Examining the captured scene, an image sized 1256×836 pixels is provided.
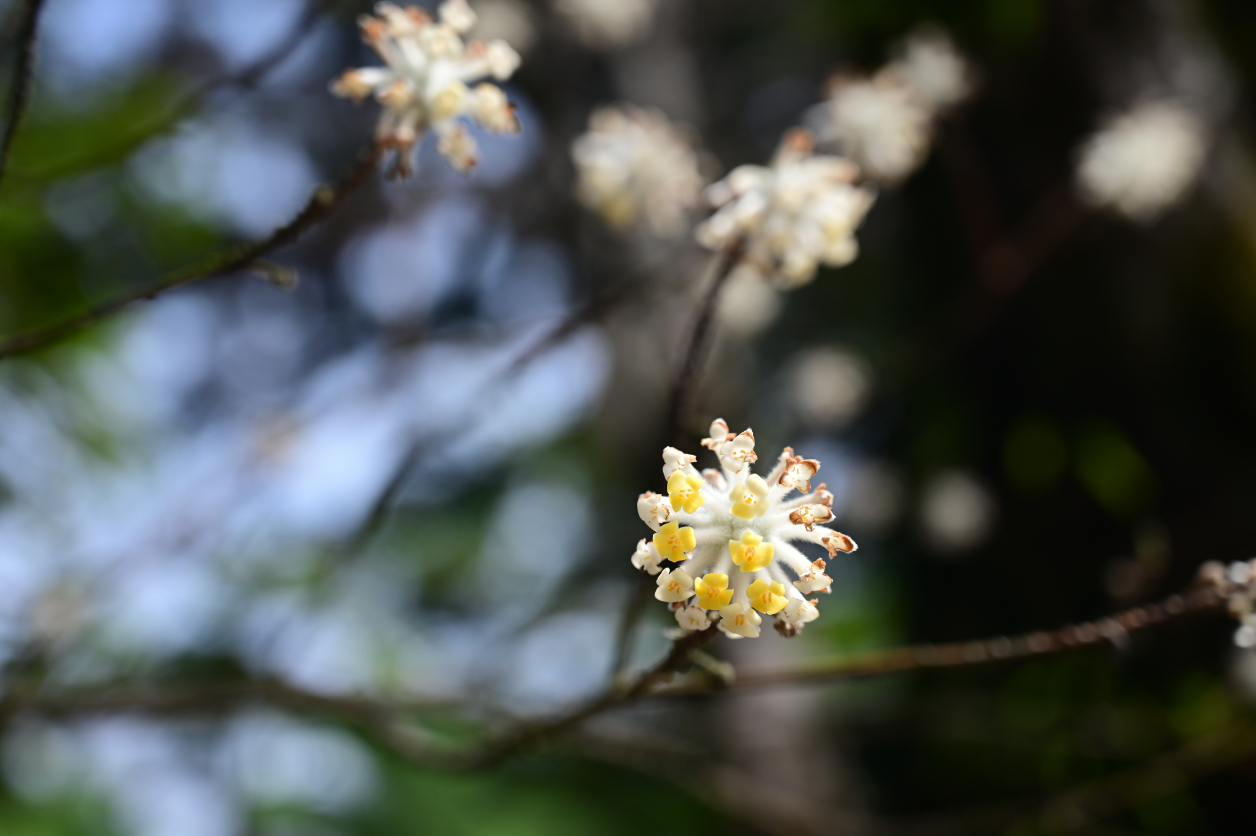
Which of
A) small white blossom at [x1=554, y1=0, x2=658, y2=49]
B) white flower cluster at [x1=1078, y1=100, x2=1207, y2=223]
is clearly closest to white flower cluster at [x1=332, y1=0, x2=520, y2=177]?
white flower cluster at [x1=1078, y1=100, x2=1207, y2=223]

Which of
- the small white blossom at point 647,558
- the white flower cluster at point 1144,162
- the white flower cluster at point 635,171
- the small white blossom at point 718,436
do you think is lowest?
the small white blossom at point 647,558

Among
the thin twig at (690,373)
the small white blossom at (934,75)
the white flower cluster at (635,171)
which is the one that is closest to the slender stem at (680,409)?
the thin twig at (690,373)

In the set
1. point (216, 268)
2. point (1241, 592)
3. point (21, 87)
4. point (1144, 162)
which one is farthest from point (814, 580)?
point (1144, 162)

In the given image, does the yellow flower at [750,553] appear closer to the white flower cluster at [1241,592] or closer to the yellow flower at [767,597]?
the yellow flower at [767,597]

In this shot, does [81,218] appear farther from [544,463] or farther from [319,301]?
[544,463]

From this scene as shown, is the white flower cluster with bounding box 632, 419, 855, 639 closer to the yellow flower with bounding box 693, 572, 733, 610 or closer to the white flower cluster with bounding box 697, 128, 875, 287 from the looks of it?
the yellow flower with bounding box 693, 572, 733, 610

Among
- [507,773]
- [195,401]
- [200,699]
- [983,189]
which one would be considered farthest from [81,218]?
[983,189]
